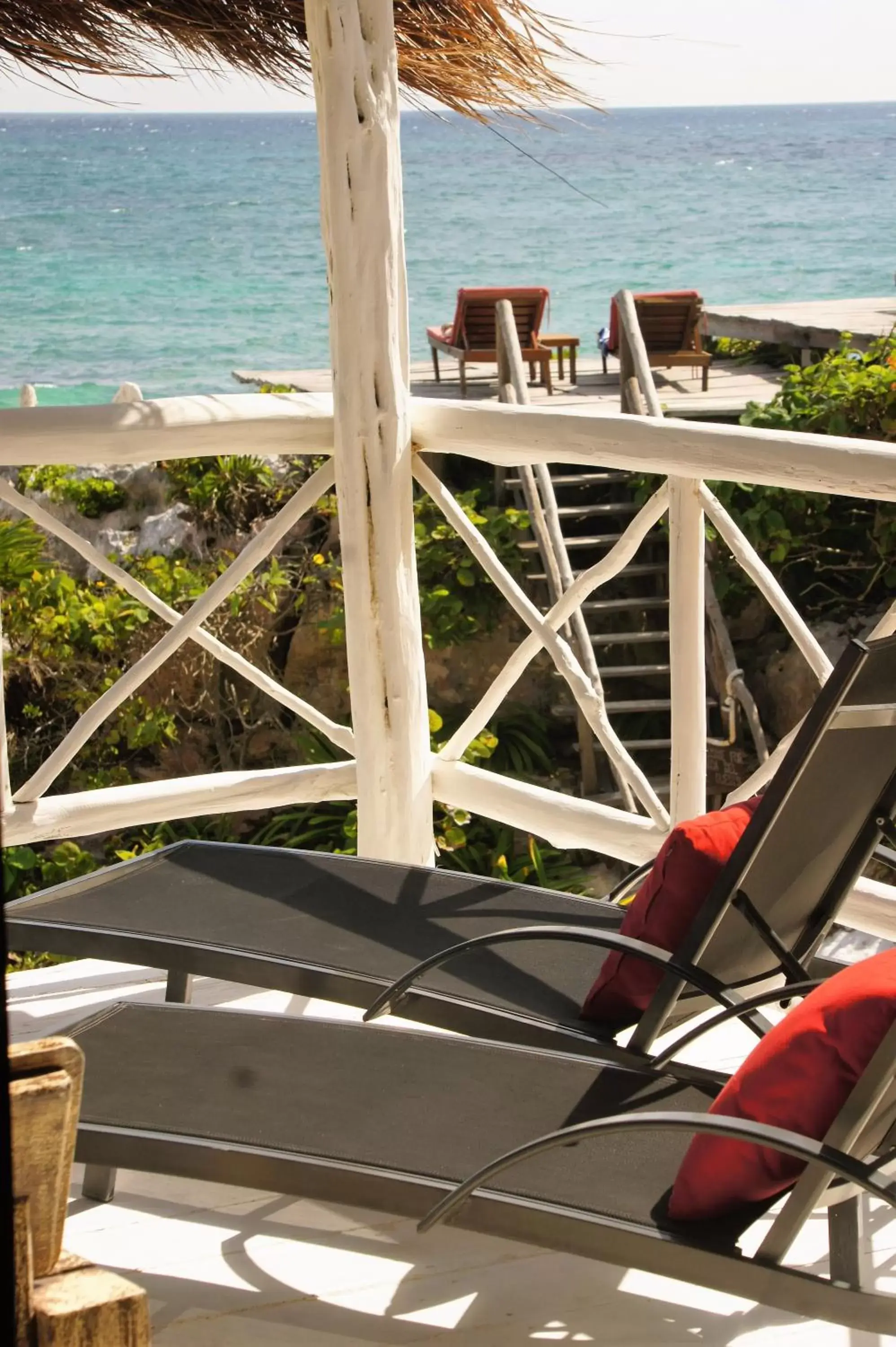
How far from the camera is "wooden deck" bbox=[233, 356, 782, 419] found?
11.4 metres

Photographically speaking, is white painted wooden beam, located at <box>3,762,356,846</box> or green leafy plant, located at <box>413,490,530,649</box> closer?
white painted wooden beam, located at <box>3,762,356,846</box>

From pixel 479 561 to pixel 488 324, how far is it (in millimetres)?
9850

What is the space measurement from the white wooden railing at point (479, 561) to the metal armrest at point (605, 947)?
83 cm

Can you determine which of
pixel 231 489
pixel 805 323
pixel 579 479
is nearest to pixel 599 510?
pixel 579 479

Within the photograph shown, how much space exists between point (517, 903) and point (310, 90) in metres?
1.80

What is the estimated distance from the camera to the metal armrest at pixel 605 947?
5.69 ft

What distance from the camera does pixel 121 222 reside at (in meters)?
40.9

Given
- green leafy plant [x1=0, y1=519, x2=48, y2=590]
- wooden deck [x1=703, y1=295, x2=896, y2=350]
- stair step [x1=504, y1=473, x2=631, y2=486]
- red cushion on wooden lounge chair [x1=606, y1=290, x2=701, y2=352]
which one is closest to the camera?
green leafy plant [x1=0, y1=519, x2=48, y2=590]

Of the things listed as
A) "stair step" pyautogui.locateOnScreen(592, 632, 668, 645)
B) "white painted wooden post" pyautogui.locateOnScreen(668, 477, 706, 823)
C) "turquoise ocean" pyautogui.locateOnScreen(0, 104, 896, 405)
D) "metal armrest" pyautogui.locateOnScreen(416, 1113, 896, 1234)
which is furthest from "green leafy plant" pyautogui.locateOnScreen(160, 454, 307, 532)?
"turquoise ocean" pyautogui.locateOnScreen(0, 104, 896, 405)

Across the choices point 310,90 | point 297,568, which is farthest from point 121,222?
point 310,90

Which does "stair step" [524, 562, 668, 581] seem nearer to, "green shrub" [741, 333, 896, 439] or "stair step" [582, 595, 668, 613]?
"stair step" [582, 595, 668, 613]

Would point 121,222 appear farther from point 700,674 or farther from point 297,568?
point 700,674

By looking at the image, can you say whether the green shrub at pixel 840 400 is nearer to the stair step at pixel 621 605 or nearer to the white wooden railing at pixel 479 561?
the stair step at pixel 621 605

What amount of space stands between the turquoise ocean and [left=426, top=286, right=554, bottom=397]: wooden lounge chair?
13755 millimetres
